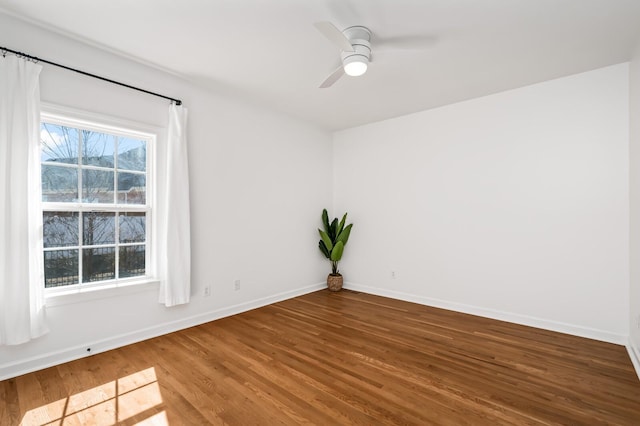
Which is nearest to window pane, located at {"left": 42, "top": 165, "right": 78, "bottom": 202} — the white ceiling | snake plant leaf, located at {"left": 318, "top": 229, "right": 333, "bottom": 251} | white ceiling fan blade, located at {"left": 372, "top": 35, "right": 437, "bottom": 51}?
the white ceiling

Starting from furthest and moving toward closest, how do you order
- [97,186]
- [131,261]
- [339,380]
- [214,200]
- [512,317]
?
[214,200], [512,317], [131,261], [97,186], [339,380]

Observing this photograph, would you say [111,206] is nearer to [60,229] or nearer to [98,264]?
[60,229]

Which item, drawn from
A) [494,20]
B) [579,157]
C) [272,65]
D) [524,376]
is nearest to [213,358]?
[524,376]

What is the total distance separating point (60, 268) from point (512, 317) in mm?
4532

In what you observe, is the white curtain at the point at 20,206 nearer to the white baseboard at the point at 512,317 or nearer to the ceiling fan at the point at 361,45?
the ceiling fan at the point at 361,45

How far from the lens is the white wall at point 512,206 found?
301cm

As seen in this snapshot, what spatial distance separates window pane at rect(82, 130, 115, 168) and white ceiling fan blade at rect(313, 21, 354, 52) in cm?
223

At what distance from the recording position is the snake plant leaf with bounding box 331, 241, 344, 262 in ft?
15.6

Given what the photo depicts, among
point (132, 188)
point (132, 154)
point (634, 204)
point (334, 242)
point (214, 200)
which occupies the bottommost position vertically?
point (334, 242)

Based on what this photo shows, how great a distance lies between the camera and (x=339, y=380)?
2264mm

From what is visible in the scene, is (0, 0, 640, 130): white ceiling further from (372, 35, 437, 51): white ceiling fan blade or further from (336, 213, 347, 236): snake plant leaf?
(336, 213, 347, 236): snake plant leaf

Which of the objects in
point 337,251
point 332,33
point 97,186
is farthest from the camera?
point 337,251

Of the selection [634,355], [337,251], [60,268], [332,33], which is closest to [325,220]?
[337,251]

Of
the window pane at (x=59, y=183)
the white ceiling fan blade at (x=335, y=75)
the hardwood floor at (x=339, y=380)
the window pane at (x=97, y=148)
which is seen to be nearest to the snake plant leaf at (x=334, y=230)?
the hardwood floor at (x=339, y=380)
